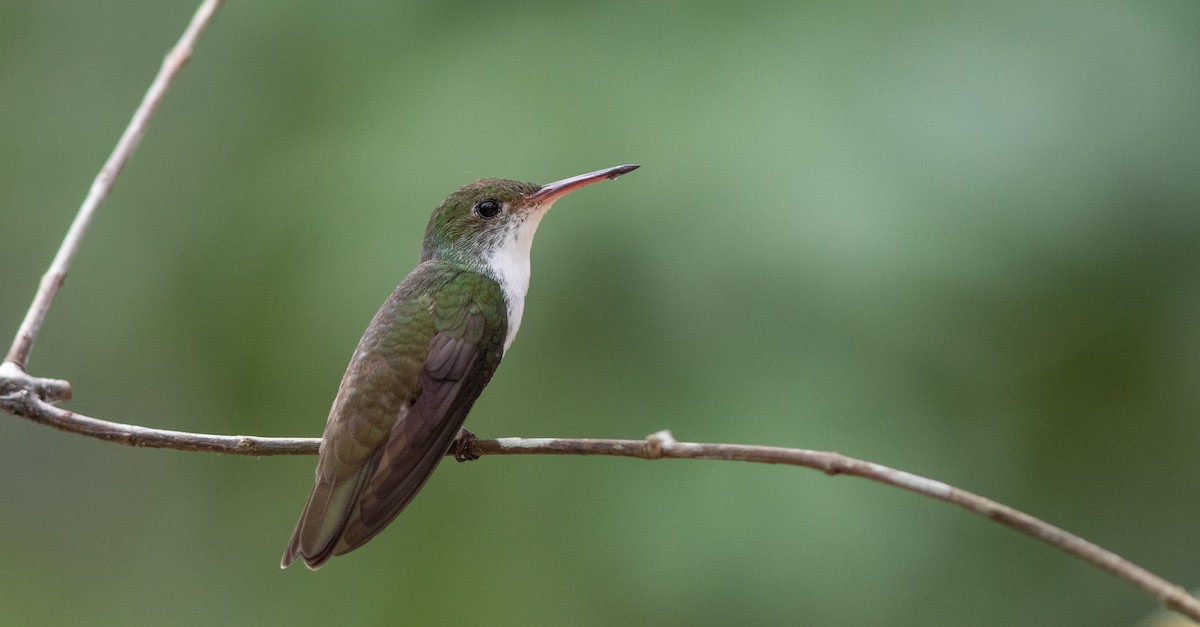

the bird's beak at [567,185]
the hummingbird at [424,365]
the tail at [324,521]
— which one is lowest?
the tail at [324,521]

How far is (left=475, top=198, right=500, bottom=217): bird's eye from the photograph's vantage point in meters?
3.06

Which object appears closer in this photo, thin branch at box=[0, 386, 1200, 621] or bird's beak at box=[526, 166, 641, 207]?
thin branch at box=[0, 386, 1200, 621]

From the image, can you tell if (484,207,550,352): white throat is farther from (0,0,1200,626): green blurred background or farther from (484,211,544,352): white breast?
(0,0,1200,626): green blurred background

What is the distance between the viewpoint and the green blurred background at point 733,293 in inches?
126

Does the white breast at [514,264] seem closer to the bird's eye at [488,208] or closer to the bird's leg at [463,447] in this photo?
the bird's eye at [488,208]

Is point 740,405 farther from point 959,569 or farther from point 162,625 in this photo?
point 162,625

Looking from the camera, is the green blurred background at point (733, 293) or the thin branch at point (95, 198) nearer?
the thin branch at point (95, 198)

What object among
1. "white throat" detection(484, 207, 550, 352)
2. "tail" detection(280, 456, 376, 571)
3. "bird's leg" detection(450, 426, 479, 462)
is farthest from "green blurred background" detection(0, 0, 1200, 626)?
"tail" detection(280, 456, 376, 571)

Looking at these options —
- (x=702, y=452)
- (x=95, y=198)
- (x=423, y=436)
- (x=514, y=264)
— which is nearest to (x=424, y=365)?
(x=423, y=436)

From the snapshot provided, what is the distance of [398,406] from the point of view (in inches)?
93.4

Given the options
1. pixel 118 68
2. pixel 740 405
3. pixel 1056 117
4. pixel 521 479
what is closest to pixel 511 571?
pixel 521 479

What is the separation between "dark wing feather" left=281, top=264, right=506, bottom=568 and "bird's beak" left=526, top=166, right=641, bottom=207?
0.30 meters

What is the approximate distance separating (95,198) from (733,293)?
5.69ft

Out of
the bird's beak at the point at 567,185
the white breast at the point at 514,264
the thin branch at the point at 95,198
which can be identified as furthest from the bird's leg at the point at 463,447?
the thin branch at the point at 95,198
